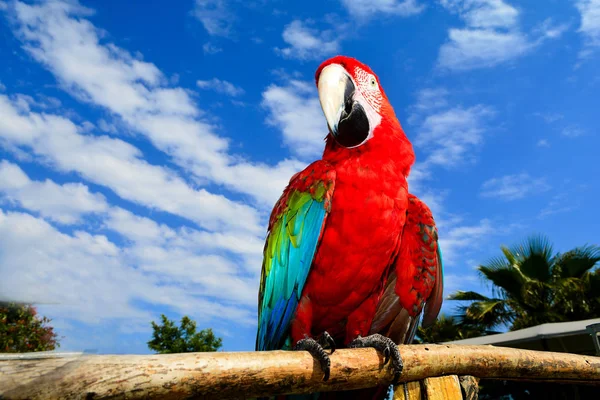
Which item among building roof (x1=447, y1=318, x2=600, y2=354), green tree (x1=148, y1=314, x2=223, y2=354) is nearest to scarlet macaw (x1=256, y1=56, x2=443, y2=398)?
building roof (x1=447, y1=318, x2=600, y2=354)

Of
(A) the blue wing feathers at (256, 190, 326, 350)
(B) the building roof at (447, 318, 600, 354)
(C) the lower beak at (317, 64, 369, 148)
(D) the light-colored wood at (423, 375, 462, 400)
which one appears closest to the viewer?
(D) the light-colored wood at (423, 375, 462, 400)

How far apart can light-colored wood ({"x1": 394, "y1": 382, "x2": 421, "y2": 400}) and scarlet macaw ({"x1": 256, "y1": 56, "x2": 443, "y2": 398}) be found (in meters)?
0.23

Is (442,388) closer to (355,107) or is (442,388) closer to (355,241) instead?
(355,241)

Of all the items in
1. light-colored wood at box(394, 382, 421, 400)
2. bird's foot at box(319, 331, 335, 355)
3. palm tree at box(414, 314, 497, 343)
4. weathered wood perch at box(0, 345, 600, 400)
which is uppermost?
palm tree at box(414, 314, 497, 343)

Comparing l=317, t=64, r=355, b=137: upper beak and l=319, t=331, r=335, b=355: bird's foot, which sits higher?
l=317, t=64, r=355, b=137: upper beak

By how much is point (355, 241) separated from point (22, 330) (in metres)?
1.67

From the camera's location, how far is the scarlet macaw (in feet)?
6.95

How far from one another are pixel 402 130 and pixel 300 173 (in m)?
0.65

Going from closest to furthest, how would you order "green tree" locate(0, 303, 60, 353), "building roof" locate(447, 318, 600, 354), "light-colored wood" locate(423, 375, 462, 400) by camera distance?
"green tree" locate(0, 303, 60, 353) → "light-colored wood" locate(423, 375, 462, 400) → "building roof" locate(447, 318, 600, 354)

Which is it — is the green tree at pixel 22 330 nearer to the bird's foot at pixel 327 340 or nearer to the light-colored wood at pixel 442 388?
the bird's foot at pixel 327 340

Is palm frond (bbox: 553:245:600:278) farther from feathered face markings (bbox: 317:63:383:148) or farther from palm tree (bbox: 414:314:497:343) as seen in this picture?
feathered face markings (bbox: 317:63:383:148)

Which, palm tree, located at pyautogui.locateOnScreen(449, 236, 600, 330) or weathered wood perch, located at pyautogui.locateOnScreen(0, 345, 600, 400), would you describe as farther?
palm tree, located at pyautogui.locateOnScreen(449, 236, 600, 330)

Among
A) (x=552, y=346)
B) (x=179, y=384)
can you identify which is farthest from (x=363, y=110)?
(x=552, y=346)

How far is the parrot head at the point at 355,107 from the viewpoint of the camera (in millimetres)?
2320
